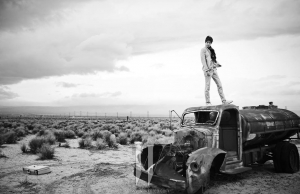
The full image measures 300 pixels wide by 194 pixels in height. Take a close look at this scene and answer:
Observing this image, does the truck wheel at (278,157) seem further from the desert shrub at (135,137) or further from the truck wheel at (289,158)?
the desert shrub at (135,137)

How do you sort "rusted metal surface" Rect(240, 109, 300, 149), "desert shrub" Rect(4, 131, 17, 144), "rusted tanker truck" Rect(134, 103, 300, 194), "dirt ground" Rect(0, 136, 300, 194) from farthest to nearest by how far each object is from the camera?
"desert shrub" Rect(4, 131, 17, 144) → "rusted metal surface" Rect(240, 109, 300, 149) → "dirt ground" Rect(0, 136, 300, 194) → "rusted tanker truck" Rect(134, 103, 300, 194)

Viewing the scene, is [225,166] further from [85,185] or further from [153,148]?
[85,185]

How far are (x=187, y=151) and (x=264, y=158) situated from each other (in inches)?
159

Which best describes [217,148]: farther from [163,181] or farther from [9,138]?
[9,138]

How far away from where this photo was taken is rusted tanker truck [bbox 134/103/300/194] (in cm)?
520

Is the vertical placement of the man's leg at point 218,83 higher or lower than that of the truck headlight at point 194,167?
higher

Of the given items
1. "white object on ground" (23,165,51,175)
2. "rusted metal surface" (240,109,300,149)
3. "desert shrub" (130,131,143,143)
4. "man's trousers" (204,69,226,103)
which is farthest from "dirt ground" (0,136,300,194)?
"desert shrub" (130,131,143,143)

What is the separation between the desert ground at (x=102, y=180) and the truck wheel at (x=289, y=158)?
0.67 feet

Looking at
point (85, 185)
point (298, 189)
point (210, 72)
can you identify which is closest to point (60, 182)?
point (85, 185)

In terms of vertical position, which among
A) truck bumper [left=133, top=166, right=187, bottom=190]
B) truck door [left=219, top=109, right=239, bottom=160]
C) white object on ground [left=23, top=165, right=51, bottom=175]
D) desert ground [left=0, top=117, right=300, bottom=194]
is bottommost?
desert ground [left=0, top=117, right=300, bottom=194]

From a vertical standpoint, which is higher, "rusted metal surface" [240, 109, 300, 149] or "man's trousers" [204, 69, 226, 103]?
"man's trousers" [204, 69, 226, 103]

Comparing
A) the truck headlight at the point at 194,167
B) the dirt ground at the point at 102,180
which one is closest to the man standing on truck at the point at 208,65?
the dirt ground at the point at 102,180

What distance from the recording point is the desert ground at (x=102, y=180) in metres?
6.34

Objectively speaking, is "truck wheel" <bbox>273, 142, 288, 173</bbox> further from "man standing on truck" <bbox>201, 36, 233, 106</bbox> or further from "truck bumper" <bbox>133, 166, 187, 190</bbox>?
"truck bumper" <bbox>133, 166, 187, 190</bbox>
